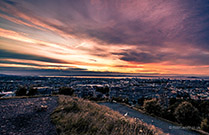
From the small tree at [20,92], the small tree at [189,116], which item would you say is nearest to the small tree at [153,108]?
the small tree at [189,116]

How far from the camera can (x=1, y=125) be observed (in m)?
4.48

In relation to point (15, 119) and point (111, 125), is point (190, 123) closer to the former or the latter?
point (111, 125)

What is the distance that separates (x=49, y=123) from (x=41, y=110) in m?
2.30

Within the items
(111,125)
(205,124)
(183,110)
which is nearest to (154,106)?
(183,110)

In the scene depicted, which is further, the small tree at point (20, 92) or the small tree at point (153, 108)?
the small tree at point (20, 92)

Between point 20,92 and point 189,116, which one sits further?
point 20,92

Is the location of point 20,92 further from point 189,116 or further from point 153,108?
point 189,116

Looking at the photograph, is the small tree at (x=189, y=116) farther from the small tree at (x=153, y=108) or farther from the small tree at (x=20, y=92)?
the small tree at (x=20, y=92)

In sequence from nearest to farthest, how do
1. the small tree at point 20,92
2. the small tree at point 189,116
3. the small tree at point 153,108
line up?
the small tree at point 189,116 < the small tree at point 153,108 < the small tree at point 20,92

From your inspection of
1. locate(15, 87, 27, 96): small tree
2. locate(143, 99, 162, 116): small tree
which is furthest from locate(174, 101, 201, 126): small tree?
locate(15, 87, 27, 96): small tree

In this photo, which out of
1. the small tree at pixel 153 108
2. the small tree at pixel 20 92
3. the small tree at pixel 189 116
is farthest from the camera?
the small tree at pixel 20 92

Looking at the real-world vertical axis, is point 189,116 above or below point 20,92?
above

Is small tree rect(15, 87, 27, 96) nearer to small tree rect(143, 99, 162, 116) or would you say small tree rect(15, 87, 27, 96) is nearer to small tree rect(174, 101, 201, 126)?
small tree rect(143, 99, 162, 116)

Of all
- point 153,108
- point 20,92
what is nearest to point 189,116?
point 153,108
